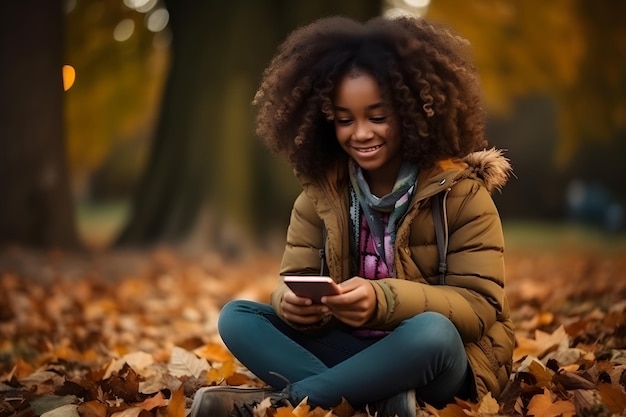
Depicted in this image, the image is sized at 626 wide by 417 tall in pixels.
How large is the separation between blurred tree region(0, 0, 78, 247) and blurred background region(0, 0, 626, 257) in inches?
0.5

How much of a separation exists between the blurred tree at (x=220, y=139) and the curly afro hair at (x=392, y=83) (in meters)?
5.74

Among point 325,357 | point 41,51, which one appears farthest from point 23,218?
point 325,357

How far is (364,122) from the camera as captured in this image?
2.94 metres

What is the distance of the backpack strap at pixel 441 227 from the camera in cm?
288

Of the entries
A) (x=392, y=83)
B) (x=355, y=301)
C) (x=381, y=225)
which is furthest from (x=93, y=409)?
(x=392, y=83)

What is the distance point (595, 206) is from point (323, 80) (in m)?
13.3

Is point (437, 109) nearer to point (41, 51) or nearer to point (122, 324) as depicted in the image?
point (122, 324)

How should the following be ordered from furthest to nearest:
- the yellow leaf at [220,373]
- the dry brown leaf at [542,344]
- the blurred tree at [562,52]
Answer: the blurred tree at [562,52] → the dry brown leaf at [542,344] → the yellow leaf at [220,373]

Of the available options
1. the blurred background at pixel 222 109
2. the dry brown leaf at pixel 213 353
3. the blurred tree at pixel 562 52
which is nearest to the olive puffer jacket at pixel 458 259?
the dry brown leaf at pixel 213 353

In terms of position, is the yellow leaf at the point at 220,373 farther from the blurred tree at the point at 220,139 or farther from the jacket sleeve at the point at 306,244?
the blurred tree at the point at 220,139

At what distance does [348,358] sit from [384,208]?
0.47 metres

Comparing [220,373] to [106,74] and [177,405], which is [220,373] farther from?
[106,74]

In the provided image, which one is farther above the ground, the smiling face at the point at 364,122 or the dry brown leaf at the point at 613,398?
the smiling face at the point at 364,122

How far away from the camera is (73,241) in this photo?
8.83 m
